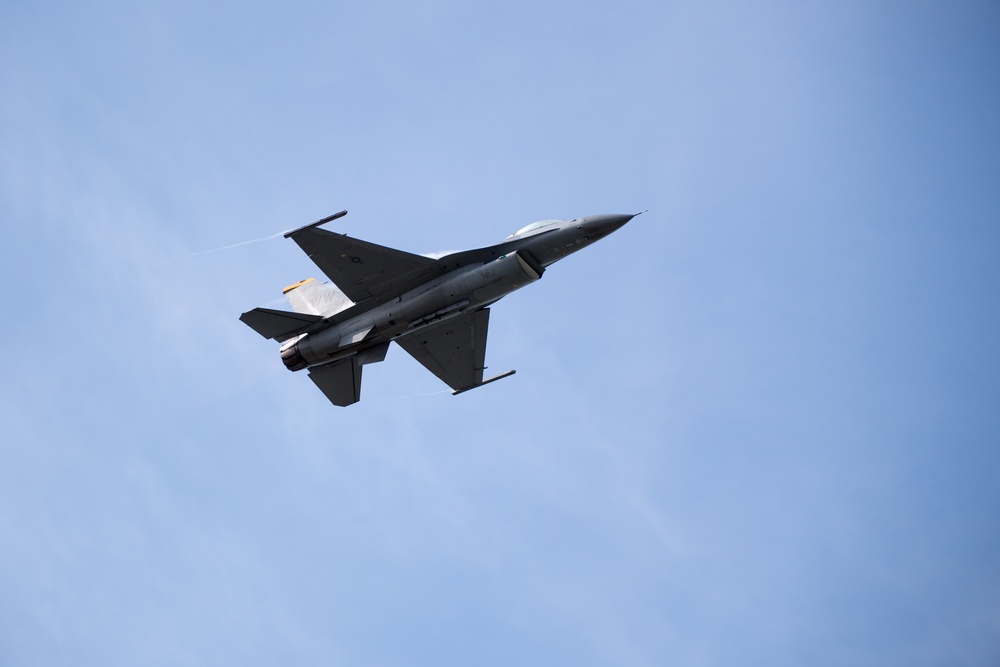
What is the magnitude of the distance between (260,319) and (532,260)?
32.1 feet

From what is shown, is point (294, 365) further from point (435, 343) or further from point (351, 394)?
point (435, 343)

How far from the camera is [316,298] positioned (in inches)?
1471

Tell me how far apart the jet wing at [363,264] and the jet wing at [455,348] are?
2758mm

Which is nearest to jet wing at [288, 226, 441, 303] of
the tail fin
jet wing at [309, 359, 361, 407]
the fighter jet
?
the fighter jet

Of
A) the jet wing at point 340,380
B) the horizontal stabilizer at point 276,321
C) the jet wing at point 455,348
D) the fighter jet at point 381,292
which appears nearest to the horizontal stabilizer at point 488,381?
the jet wing at point 455,348

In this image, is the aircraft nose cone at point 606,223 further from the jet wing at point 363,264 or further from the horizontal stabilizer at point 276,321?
the horizontal stabilizer at point 276,321

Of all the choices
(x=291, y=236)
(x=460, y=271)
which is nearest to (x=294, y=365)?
(x=291, y=236)

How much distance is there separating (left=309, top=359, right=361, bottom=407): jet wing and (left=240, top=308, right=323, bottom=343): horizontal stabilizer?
1873mm

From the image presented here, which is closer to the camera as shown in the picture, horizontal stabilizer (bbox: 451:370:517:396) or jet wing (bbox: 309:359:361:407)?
jet wing (bbox: 309:359:361:407)

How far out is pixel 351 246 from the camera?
3478 centimetres

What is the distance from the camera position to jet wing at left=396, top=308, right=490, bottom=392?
37.8 m

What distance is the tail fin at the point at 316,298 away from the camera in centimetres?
3619

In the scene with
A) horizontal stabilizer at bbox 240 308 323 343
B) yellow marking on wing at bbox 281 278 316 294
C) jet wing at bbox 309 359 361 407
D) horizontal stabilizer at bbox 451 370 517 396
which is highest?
yellow marking on wing at bbox 281 278 316 294

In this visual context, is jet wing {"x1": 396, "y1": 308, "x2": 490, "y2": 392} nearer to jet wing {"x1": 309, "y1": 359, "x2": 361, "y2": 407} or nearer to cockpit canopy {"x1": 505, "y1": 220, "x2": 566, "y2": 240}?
jet wing {"x1": 309, "y1": 359, "x2": 361, "y2": 407}
